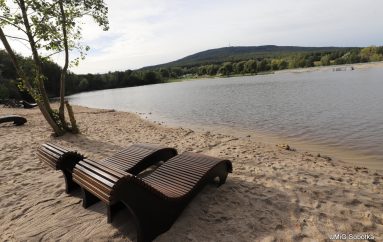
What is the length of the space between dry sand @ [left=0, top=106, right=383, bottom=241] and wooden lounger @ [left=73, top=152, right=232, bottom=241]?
0.24 metres

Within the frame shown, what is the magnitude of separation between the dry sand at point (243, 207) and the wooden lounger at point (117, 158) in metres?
0.62

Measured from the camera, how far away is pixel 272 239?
167 inches

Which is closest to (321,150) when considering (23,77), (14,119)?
(23,77)

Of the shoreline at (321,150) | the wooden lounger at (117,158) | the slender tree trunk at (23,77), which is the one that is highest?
the slender tree trunk at (23,77)

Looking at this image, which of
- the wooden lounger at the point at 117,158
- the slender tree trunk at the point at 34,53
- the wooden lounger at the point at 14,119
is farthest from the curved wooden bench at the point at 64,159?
the wooden lounger at the point at 14,119

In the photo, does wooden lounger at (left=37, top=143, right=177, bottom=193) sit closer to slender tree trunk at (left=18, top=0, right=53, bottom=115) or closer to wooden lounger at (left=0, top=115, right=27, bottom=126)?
slender tree trunk at (left=18, top=0, right=53, bottom=115)

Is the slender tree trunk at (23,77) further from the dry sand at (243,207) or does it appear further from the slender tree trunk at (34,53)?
the dry sand at (243,207)

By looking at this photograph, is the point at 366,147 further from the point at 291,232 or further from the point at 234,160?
the point at 291,232

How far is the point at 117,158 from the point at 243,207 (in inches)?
144

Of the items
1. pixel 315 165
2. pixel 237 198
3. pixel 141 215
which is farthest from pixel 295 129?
pixel 141 215

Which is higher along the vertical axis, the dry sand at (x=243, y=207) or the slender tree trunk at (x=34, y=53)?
the slender tree trunk at (x=34, y=53)

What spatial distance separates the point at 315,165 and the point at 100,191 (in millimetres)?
6112

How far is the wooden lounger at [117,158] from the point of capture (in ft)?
19.6

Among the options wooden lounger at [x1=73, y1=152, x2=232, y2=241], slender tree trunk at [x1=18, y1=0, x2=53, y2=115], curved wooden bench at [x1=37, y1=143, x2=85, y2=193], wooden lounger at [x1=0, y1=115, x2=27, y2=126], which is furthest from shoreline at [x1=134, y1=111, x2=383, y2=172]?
wooden lounger at [x1=0, y1=115, x2=27, y2=126]
